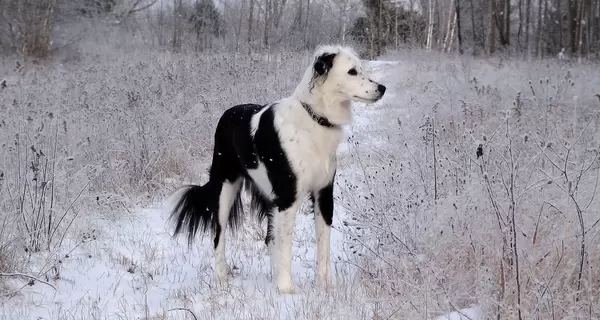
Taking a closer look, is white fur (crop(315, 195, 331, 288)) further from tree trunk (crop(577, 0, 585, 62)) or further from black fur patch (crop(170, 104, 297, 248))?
tree trunk (crop(577, 0, 585, 62))

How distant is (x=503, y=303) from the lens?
7.79ft

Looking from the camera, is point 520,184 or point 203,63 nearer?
point 520,184

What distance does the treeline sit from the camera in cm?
1619

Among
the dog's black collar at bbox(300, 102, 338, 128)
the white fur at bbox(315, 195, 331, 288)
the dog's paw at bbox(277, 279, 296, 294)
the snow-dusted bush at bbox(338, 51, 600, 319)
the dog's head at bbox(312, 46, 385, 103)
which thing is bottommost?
the dog's paw at bbox(277, 279, 296, 294)

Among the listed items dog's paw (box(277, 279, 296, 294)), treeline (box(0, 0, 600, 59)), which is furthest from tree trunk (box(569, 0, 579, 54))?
dog's paw (box(277, 279, 296, 294))

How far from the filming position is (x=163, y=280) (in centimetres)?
356

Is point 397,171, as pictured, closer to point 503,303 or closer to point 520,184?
point 520,184

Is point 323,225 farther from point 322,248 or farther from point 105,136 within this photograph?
point 105,136

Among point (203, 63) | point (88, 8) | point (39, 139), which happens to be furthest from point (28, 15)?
point (39, 139)

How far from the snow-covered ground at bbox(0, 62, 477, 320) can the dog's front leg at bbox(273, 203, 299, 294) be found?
0.08m

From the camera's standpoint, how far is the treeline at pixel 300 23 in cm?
1619

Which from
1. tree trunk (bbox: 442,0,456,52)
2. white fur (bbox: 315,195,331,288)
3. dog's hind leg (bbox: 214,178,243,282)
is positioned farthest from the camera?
tree trunk (bbox: 442,0,456,52)

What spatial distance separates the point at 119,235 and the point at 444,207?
2.49 meters

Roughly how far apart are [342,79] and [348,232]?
97 centimetres
